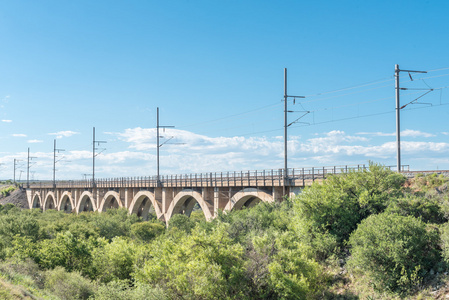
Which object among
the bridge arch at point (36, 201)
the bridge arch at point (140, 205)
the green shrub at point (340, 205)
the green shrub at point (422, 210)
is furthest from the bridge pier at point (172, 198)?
the bridge arch at point (36, 201)

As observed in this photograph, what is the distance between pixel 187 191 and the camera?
1912 inches

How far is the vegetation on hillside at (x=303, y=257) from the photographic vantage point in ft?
53.3

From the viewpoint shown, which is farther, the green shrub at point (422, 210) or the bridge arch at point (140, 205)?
the bridge arch at point (140, 205)

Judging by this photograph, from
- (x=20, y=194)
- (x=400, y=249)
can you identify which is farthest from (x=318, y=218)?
(x=20, y=194)

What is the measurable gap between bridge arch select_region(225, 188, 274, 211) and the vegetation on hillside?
8.53 meters

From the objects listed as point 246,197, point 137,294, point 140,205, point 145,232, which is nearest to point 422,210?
point 137,294

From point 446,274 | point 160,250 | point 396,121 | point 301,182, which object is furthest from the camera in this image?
point 301,182

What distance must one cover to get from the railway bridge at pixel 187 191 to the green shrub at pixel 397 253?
6677 mm

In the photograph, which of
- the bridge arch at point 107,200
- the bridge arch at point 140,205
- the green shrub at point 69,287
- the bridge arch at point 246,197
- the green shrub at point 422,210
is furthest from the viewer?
the bridge arch at point 107,200

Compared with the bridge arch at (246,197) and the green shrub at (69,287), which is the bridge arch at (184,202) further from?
the green shrub at (69,287)

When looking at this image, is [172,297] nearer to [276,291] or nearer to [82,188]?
[276,291]

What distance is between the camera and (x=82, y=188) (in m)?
88.2

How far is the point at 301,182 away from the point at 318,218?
30.7ft

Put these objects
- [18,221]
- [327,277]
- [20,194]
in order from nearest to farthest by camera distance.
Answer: [327,277] → [18,221] → [20,194]
